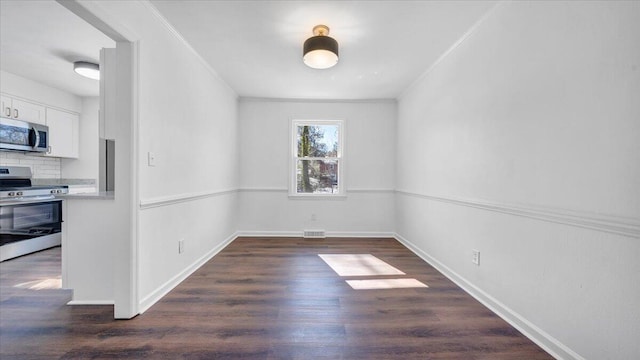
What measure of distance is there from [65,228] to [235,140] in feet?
8.43

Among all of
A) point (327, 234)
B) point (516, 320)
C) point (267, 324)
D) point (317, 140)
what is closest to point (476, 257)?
point (516, 320)

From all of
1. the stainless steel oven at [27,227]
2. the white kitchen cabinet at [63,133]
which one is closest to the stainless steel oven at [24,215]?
the stainless steel oven at [27,227]

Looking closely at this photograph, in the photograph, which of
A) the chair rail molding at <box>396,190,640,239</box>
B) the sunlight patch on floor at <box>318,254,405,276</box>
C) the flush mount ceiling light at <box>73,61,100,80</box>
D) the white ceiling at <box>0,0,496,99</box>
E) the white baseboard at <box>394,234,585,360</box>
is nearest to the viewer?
the chair rail molding at <box>396,190,640,239</box>

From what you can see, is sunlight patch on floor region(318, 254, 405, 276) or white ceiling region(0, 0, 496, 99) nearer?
white ceiling region(0, 0, 496, 99)

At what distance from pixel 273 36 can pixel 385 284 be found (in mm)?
2631

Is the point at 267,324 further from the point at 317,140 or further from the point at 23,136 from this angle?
the point at 23,136

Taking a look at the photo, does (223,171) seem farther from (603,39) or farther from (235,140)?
(603,39)

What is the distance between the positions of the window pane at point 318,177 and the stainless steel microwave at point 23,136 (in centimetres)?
376

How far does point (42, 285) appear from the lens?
8.18ft

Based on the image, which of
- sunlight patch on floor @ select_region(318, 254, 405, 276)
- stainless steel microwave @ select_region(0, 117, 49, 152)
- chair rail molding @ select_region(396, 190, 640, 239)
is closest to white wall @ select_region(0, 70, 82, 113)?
stainless steel microwave @ select_region(0, 117, 49, 152)

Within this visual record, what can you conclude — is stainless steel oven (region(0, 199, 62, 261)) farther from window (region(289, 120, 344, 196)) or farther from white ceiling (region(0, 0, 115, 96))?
window (region(289, 120, 344, 196))

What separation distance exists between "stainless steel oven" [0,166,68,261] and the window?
3.18 meters

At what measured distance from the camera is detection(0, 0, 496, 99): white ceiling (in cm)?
213

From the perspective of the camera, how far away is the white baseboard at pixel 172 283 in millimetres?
2065
